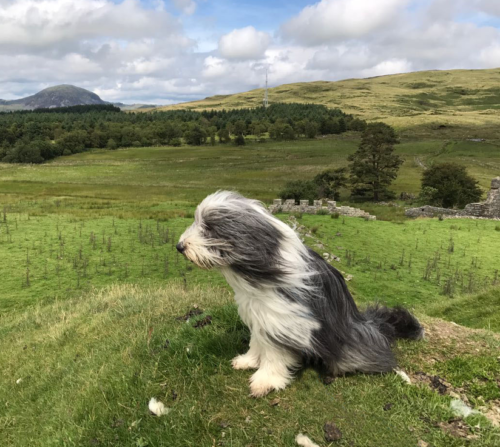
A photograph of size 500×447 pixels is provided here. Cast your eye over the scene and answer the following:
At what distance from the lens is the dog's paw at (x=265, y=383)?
12.8ft

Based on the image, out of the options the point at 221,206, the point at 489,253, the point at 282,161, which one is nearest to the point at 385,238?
the point at 489,253

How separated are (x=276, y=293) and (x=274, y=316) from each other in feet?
0.81

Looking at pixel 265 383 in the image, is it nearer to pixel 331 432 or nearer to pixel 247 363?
pixel 247 363

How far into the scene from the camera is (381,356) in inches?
168

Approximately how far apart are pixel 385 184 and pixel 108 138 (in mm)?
96548

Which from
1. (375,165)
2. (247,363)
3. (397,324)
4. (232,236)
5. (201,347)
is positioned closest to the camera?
(232,236)

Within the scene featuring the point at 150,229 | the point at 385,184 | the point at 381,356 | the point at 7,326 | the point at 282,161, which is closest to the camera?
the point at 381,356

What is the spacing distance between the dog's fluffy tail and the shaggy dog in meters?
0.54

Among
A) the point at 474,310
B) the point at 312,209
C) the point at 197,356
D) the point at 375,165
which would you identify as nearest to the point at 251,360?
the point at 197,356

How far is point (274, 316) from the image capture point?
379 cm

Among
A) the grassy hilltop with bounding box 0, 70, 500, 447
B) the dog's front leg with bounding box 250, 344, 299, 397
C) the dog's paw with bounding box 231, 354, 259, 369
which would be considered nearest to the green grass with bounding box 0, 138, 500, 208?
the grassy hilltop with bounding box 0, 70, 500, 447


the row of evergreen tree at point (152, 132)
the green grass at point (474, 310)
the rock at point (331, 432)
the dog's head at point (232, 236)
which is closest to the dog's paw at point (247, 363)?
the rock at point (331, 432)

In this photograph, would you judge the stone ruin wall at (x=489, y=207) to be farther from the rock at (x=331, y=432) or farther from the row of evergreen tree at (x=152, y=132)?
the row of evergreen tree at (x=152, y=132)

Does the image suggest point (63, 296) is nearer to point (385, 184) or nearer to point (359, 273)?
point (359, 273)
